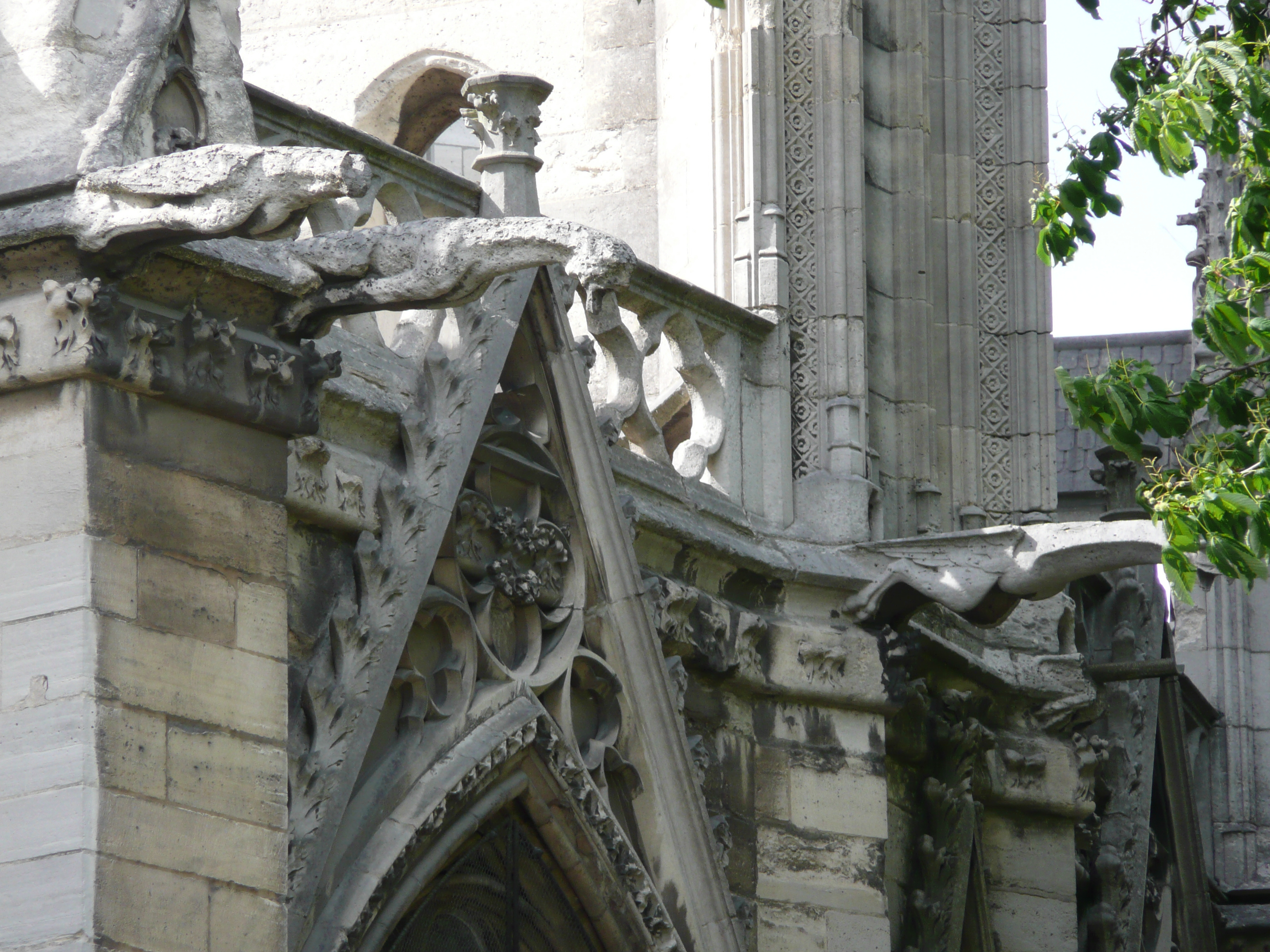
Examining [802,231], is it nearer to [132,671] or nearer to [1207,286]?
[1207,286]

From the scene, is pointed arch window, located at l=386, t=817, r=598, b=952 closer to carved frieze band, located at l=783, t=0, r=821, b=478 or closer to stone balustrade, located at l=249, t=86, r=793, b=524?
stone balustrade, located at l=249, t=86, r=793, b=524

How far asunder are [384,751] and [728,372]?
2.43m

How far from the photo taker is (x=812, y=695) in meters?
7.60

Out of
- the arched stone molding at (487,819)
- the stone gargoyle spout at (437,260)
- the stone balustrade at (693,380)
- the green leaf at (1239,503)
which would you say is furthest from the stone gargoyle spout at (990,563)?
the stone gargoyle spout at (437,260)

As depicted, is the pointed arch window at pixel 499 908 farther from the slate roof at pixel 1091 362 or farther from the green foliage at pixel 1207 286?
the slate roof at pixel 1091 362

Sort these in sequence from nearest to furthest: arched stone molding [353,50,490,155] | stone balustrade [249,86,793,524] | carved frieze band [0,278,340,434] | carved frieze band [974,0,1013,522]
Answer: carved frieze band [0,278,340,434]
stone balustrade [249,86,793,524]
carved frieze band [974,0,1013,522]
arched stone molding [353,50,490,155]

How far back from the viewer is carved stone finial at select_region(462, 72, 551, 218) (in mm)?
6801

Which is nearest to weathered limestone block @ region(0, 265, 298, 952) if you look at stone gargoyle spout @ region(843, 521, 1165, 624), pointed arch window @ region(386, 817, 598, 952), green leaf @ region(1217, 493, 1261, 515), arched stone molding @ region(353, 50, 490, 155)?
pointed arch window @ region(386, 817, 598, 952)

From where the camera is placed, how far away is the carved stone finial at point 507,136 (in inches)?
268

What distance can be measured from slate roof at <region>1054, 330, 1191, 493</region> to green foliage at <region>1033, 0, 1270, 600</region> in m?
9.15

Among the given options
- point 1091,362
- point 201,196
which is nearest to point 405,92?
point 201,196

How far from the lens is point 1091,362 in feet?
55.8

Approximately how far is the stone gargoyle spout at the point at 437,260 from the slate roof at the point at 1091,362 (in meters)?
11.2

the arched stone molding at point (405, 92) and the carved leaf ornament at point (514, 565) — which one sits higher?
the arched stone molding at point (405, 92)
